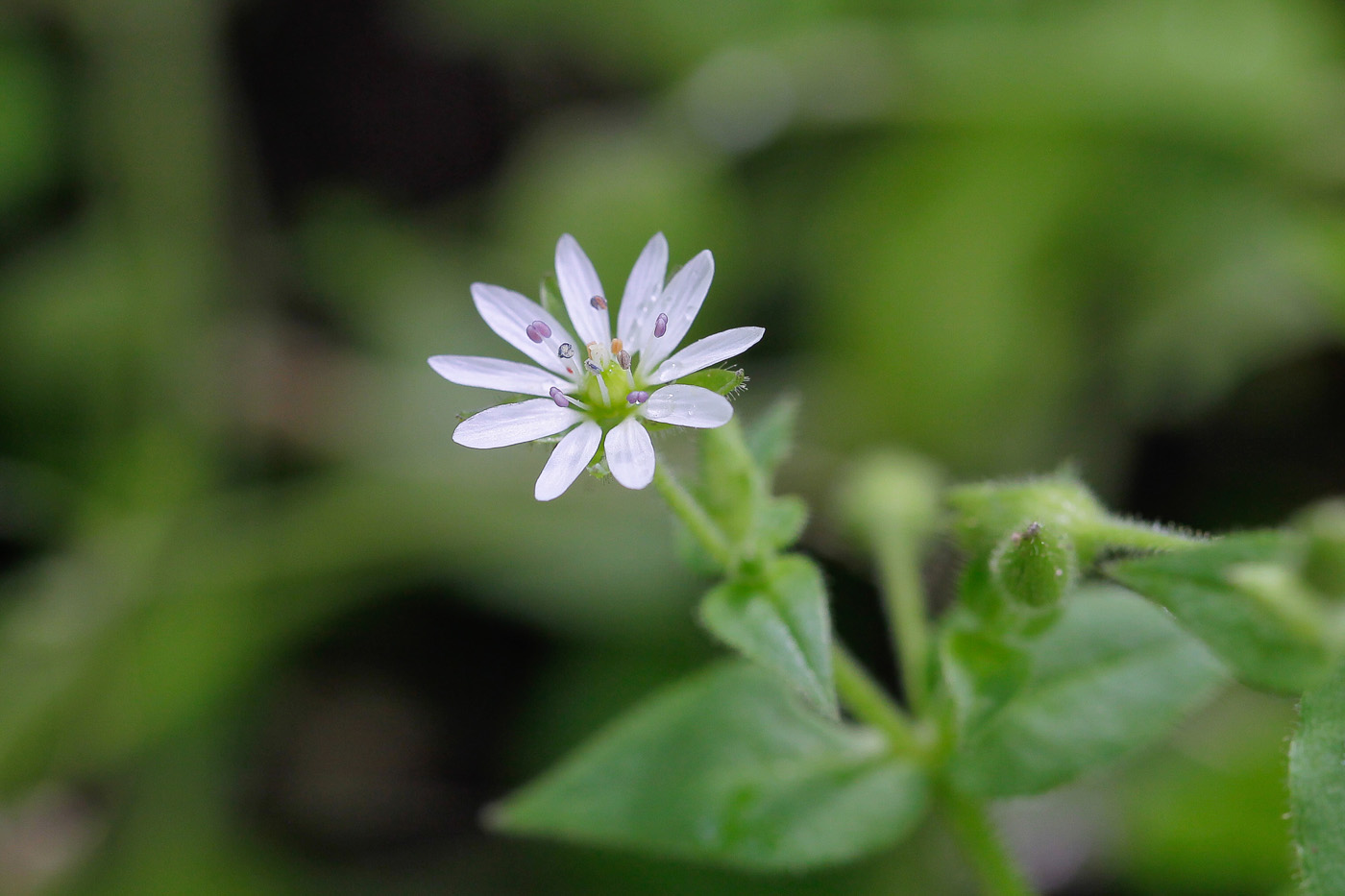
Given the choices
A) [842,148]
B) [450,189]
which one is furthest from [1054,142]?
[450,189]

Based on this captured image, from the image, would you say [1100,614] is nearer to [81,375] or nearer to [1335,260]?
[1335,260]

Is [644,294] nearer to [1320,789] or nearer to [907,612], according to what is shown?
[907,612]

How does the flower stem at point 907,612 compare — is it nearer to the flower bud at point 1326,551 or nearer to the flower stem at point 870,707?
the flower stem at point 870,707

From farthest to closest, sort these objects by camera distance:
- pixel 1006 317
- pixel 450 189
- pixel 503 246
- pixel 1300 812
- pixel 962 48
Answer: pixel 450 189, pixel 503 246, pixel 962 48, pixel 1006 317, pixel 1300 812

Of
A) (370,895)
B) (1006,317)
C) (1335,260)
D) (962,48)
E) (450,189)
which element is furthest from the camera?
(450,189)

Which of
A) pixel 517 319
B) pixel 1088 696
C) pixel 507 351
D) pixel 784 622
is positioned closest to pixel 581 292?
pixel 517 319

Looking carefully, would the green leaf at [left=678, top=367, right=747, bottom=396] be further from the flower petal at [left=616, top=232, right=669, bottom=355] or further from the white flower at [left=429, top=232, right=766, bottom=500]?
the flower petal at [left=616, top=232, right=669, bottom=355]
